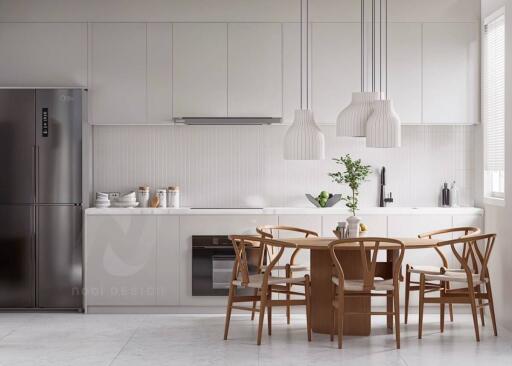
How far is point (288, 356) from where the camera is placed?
196 inches

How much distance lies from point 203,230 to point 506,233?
2.58 meters

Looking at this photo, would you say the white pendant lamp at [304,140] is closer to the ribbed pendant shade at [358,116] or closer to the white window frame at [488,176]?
the ribbed pendant shade at [358,116]

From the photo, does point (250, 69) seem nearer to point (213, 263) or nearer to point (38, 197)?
point (213, 263)

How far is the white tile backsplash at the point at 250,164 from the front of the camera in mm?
7160

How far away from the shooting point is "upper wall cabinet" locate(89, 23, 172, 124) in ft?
22.4

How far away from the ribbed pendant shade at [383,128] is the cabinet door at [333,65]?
1.81 m

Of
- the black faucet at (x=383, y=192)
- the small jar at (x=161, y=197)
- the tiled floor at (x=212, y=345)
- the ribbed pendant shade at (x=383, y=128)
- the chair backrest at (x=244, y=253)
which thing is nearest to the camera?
the tiled floor at (x=212, y=345)

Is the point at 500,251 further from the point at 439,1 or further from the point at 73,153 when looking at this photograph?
the point at 73,153

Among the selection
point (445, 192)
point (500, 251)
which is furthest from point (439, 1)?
point (500, 251)

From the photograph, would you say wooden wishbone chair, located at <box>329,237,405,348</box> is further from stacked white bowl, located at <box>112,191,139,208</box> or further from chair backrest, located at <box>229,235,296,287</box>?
stacked white bowl, located at <box>112,191,139,208</box>

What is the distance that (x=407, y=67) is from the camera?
6867 mm

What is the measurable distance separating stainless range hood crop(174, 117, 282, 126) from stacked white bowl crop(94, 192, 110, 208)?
97 cm

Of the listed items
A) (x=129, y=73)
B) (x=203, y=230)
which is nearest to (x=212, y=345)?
(x=203, y=230)

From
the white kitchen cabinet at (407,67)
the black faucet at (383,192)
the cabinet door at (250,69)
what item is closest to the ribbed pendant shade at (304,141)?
the cabinet door at (250,69)
